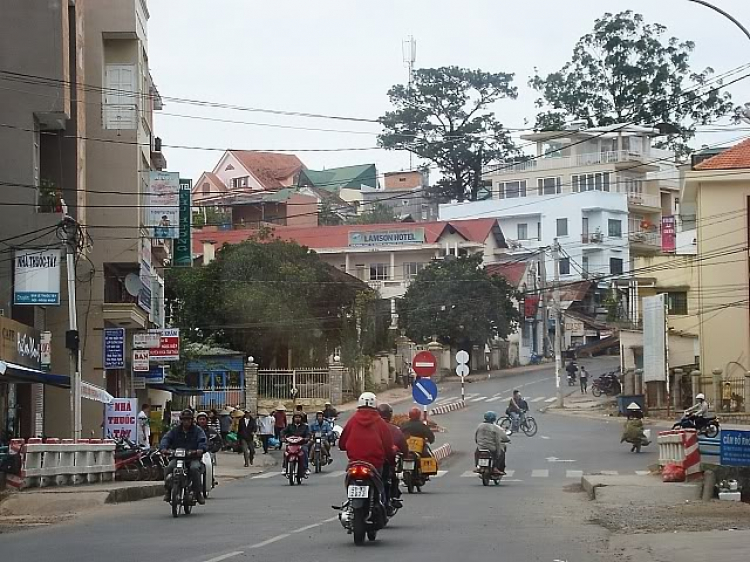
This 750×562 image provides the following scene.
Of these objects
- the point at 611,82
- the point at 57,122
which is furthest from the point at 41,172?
the point at 611,82

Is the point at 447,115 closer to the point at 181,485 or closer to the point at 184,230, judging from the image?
the point at 184,230

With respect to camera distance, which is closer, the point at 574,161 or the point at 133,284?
the point at 133,284

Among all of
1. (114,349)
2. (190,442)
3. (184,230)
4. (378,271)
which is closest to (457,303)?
(378,271)

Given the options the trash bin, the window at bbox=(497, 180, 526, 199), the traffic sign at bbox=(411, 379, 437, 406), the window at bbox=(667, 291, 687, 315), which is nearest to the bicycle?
the trash bin

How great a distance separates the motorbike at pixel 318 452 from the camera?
36.7m

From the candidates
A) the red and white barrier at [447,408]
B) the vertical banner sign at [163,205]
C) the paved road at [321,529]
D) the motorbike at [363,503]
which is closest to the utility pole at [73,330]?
the paved road at [321,529]

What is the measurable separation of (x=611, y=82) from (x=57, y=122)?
64.3 metres

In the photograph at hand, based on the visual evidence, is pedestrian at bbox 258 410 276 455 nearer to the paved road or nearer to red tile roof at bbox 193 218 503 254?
the paved road

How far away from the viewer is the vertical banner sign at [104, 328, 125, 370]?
39125 mm

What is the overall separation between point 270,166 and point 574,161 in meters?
30.7

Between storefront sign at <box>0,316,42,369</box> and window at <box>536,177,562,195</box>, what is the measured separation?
226ft

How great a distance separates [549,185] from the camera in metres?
103

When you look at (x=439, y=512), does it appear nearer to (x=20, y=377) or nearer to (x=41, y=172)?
(x=20, y=377)

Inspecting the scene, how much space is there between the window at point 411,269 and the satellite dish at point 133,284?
1999 inches
